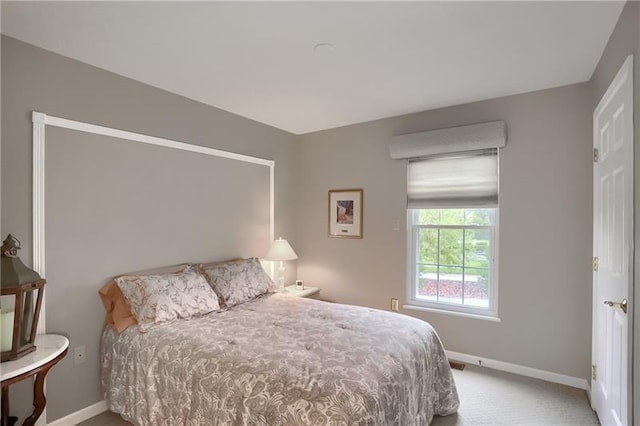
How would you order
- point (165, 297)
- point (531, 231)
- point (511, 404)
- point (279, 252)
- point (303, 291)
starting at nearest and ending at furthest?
point (165, 297)
point (511, 404)
point (531, 231)
point (279, 252)
point (303, 291)

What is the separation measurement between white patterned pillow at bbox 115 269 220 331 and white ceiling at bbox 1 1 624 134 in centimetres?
156

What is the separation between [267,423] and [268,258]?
86.7 inches

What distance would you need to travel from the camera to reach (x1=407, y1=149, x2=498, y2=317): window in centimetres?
316

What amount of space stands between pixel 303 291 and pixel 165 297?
1.73 m

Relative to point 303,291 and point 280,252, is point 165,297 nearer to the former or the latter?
point 280,252

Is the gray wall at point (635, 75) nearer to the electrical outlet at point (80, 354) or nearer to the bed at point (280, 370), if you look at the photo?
the bed at point (280, 370)

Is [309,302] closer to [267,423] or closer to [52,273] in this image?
[267,423]

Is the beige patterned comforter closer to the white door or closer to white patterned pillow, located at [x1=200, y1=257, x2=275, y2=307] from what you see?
white patterned pillow, located at [x1=200, y1=257, x2=275, y2=307]

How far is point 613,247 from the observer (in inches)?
77.4

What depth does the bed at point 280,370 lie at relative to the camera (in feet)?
4.99

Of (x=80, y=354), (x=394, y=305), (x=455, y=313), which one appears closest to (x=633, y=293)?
(x=455, y=313)

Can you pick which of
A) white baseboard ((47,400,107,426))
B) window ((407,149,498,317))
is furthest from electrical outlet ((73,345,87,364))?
window ((407,149,498,317))

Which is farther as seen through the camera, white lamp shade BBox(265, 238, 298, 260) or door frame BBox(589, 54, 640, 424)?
white lamp shade BBox(265, 238, 298, 260)

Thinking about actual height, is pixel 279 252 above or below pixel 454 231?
below
